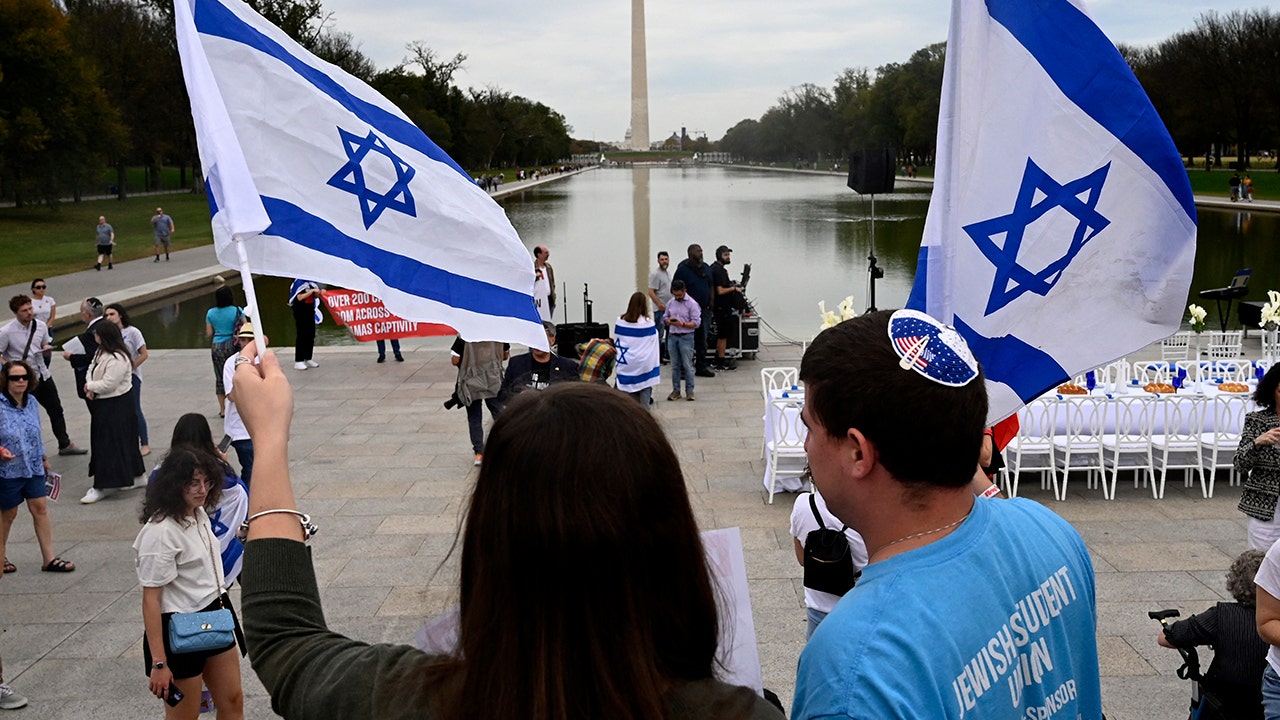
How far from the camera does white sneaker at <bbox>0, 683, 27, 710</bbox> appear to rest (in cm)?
574

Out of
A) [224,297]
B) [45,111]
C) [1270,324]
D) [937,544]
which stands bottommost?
[1270,324]

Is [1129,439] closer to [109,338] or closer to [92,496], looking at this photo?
[109,338]

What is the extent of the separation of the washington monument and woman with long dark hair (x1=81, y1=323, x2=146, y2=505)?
103398 mm

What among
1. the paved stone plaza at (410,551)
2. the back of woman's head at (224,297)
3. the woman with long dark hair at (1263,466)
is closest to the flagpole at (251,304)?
the paved stone plaza at (410,551)

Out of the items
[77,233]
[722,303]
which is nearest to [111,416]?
[722,303]

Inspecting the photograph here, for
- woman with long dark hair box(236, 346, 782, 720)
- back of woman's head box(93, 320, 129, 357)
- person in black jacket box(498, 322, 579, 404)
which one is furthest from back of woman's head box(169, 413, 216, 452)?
back of woman's head box(93, 320, 129, 357)

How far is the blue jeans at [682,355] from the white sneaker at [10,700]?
28.9ft

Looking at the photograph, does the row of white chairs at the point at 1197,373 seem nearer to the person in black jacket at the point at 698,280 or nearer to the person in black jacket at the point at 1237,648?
the person in black jacket at the point at 698,280

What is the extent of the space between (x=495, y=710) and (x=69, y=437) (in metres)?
12.6

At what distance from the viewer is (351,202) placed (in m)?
3.94

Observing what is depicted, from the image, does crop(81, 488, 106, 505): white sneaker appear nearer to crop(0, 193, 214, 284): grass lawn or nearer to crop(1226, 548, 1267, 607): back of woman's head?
crop(1226, 548, 1267, 607): back of woman's head

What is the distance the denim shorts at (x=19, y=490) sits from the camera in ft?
24.0

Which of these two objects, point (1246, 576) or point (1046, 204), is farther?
point (1246, 576)

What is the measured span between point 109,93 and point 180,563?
2753 inches
